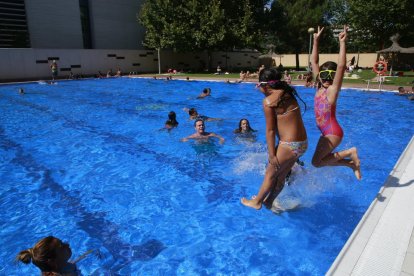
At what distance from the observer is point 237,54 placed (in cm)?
4206

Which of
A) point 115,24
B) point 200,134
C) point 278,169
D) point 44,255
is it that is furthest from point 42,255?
point 115,24

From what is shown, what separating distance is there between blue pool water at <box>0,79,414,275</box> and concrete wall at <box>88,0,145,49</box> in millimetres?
23176

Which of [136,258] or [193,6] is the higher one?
[193,6]

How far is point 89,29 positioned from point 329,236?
1306 inches

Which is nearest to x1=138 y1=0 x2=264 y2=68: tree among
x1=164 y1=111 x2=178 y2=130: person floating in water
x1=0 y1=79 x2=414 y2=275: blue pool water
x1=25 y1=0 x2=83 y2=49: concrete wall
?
x1=25 y1=0 x2=83 y2=49: concrete wall

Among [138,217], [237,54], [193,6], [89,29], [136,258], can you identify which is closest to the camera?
[136,258]

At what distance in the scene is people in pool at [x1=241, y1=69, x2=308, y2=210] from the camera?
3455mm

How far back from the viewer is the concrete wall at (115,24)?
31.6m

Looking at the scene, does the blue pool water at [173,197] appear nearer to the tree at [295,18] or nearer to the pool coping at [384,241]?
the pool coping at [384,241]

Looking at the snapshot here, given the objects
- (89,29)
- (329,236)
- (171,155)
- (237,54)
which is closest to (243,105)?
(171,155)

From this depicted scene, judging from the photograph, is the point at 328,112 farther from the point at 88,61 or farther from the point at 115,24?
the point at 115,24

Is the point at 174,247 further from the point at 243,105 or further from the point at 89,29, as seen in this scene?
the point at 89,29

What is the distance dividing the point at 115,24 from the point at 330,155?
33.3 metres

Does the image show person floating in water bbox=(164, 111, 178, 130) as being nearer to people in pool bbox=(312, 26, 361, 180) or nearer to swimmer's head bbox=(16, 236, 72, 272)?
people in pool bbox=(312, 26, 361, 180)
